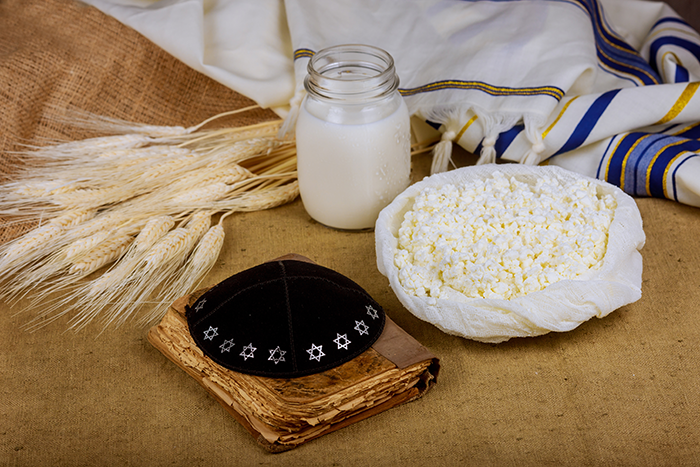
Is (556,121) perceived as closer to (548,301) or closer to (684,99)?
(684,99)

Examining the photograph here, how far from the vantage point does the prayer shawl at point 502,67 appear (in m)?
1.47

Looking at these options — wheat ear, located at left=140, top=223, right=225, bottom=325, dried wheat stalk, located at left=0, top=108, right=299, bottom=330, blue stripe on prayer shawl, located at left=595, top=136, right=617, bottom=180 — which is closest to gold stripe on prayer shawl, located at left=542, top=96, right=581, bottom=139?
blue stripe on prayer shawl, located at left=595, top=136, right=617, bottom=180

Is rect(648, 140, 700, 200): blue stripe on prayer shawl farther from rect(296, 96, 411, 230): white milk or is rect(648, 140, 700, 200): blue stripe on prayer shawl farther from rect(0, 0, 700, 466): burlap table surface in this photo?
rect(296, 96, 411, 230): white milk

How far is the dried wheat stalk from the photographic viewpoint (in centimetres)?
124

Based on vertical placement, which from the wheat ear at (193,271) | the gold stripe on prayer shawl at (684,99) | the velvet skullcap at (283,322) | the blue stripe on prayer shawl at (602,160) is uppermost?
the gold stripe on prayer shawl at (684,99)

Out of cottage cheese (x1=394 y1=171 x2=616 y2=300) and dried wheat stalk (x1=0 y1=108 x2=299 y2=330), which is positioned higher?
cottage cheese (x1=394 y1=171 x2=616 y2=300)

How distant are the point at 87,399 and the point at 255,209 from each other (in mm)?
638

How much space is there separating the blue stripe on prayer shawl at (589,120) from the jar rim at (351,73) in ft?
1.60

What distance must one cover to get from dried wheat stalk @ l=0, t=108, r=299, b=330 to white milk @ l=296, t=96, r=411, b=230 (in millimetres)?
199

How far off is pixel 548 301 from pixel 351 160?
1.70 ft

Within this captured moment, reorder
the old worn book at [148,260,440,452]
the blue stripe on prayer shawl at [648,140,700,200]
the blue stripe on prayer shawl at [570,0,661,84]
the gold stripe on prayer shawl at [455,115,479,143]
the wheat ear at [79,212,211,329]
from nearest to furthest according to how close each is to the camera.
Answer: the old worn book at [148,260,440,452] < the wheat ear at [79,212,211,329] < the blue stripe on prayer shawl at [648,140,700,200] < the gold stripe on prayer shawl at [455,115,479,143] < the blue stripe on prayer shawl at [570,0,661,84]

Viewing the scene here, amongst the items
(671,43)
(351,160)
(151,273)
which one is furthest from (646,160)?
(151,273)

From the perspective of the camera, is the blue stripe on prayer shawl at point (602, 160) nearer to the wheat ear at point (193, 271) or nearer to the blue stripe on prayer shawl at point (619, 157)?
the blue stripe on prayer shawl at point (619, 157)

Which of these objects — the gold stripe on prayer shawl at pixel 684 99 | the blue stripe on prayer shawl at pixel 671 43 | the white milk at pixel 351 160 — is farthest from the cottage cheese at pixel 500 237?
the blue stripe on prayer shawl at pixel 671 43
